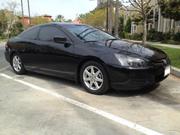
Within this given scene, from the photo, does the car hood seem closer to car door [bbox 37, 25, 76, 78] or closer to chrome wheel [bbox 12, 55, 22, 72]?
car door [bbox 37, 25, 76, 78]

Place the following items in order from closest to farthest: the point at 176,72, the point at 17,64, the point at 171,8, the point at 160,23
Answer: the point at 176,72
the point at 17,64
the point at 171,8
the point at 160,23

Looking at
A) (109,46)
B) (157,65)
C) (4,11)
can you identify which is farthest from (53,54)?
(4,11)

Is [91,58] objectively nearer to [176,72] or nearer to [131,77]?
[131,77]

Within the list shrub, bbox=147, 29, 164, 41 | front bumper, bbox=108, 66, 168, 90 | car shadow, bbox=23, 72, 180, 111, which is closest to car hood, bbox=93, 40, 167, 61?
front bumper, bbox=108, 66, 168, 90

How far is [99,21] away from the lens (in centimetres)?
7100

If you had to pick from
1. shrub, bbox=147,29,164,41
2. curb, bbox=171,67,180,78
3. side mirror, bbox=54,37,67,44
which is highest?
side mirror, bbox=54,37,67,44

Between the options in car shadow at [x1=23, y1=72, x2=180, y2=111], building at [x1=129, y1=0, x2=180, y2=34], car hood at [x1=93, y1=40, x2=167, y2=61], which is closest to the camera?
car shadow at [x1=23, y1=72, x2=180, y2=111]

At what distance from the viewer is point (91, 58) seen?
6676mm

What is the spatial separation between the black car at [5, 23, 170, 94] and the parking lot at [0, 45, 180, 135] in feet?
1.05

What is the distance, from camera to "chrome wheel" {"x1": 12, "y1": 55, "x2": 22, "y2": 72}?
8820mm

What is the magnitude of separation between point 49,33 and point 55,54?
72cm

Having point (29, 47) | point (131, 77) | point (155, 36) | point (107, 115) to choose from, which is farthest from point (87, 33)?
point (155, 36)

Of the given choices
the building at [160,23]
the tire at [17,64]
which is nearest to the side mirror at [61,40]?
the tire at [17,64]

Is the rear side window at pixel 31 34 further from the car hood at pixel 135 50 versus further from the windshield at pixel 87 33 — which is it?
the car hood at pixel 135 50
